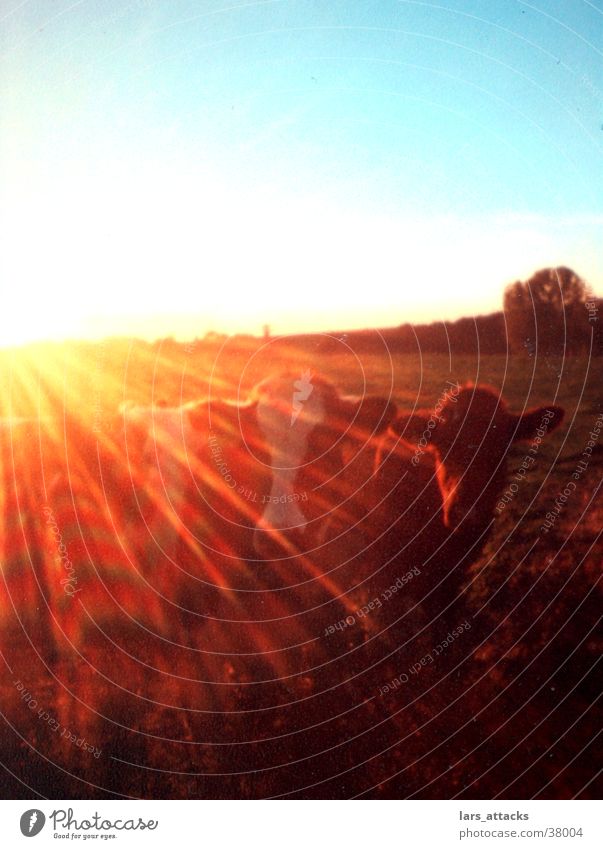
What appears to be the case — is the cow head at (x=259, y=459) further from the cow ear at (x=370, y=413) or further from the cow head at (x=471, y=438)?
the cow head at (x=471, y=438)

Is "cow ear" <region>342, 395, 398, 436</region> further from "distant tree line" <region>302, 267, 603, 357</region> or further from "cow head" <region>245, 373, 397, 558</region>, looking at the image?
"distant tree line" <region>302, 267, 603, 357</region>

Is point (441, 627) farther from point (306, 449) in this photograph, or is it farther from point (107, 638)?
point (107, 638)

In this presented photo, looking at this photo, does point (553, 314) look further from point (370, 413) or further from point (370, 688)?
point (370, 688)

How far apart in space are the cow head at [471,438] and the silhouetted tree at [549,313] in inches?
7.0

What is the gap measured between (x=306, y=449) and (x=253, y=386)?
253mm

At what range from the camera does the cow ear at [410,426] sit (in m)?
1.86

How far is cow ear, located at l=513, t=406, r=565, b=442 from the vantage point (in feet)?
6.13

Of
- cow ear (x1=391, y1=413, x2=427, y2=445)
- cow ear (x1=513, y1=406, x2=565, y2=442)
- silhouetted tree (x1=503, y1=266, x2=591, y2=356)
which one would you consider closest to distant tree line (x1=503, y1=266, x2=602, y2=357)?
silhouetted tree (x1=503, y1=266, x2=591, y2=356)

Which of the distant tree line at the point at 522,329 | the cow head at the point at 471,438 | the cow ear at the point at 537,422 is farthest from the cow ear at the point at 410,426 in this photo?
the cow ear at the point at 537,422

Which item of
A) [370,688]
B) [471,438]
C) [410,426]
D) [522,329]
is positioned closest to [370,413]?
[410,426]

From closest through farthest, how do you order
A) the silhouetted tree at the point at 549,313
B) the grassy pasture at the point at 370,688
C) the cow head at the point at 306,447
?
the grassy pasture at the point at 370,688 < the silhouetted tree at the point at 549,313 < the cow head at the point at 306,447
